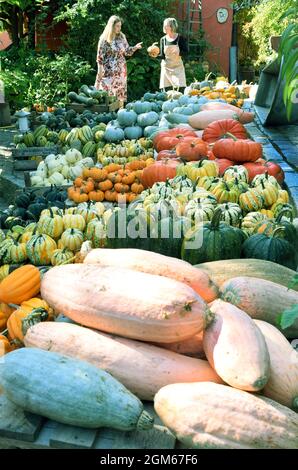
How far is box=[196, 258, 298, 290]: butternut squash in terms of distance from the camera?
104 inches

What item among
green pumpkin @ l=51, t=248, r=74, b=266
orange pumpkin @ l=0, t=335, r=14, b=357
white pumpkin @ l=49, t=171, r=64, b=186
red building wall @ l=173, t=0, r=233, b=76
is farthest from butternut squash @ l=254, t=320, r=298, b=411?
red building wall @ l=173, t=0, r=233, b=76

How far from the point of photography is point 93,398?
69.9 inches

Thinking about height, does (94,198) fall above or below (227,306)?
below

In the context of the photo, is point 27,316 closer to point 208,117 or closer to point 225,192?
point 225,192

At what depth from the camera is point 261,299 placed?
7.58 feet

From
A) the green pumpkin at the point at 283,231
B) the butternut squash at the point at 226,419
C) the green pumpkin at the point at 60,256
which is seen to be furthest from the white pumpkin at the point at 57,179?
the butternut squash at the point at 226,419

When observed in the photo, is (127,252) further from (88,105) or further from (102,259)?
(88,105)

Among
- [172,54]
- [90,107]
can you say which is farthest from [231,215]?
[172,54]

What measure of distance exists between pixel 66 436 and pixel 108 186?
11.8ft

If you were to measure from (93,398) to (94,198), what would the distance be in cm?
341

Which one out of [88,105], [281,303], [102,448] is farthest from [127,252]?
[88,105]

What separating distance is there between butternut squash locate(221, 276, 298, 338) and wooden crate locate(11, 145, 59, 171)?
192 inches

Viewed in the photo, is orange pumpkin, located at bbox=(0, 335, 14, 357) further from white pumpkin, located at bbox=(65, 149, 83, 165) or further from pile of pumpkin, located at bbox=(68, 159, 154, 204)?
white pumpkin, located at bbox=(65, 149, 83, 165)

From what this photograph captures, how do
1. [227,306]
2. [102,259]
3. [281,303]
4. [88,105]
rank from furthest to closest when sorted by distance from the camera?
[88,105], [102,259], [281,303], [227,306]
